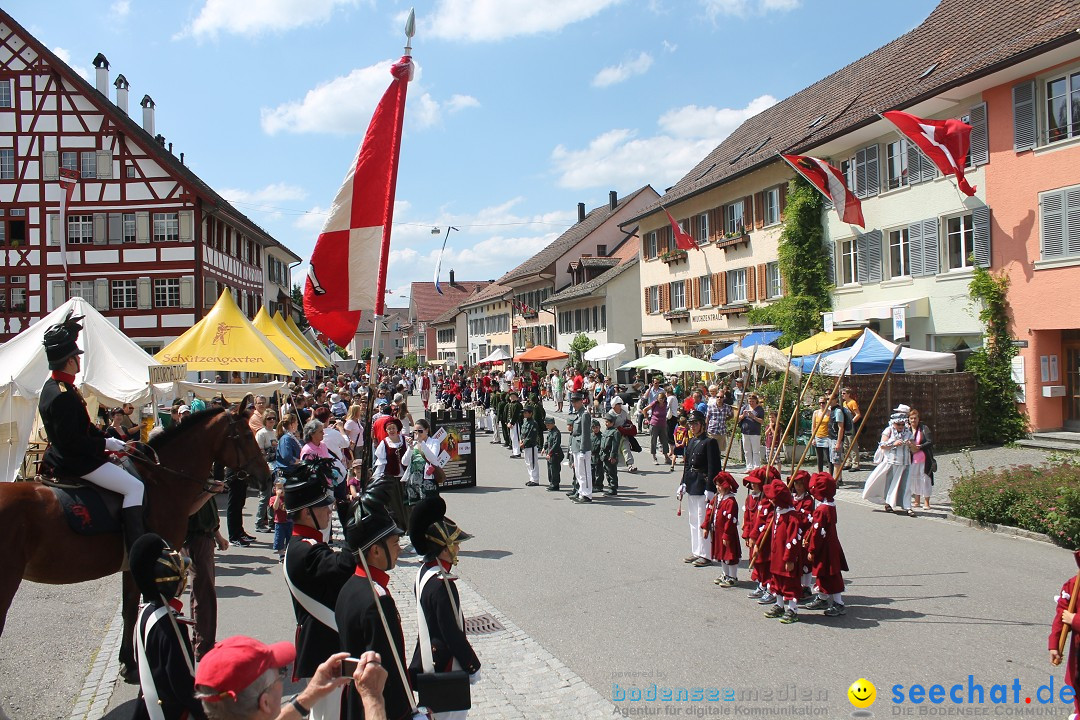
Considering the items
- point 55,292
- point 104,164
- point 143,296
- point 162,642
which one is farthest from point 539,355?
point 162,642

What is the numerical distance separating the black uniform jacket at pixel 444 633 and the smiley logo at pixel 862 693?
3.13 m

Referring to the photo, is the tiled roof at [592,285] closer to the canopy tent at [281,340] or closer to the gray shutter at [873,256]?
the gray shutter at [873,256]

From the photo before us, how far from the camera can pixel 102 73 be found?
133ft

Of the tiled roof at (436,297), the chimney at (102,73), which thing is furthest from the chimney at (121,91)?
the tiled roof at (436,297)

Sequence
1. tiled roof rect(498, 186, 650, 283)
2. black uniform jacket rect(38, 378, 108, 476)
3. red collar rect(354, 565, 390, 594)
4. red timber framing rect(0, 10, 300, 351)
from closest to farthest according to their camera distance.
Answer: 1. red collar rect(354, 565, 390, 594)
2. black uniform jacket rect(38, 378, 108, 476)
3. red timber framing rect(0, 10, 300, 351)
4. tiled roof rect(498, 186, 650, 283)

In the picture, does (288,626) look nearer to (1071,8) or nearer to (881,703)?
(881,703)

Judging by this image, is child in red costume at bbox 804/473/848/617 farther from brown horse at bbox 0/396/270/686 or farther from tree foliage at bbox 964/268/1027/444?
tree foliage at bbox 964/268/1027/444

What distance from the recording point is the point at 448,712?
375cm

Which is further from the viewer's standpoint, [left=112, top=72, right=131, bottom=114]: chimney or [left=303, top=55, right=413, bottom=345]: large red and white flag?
[left=112, top=72, right=131, bottom=114]: chimney

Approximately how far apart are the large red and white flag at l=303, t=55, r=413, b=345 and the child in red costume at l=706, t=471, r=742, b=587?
15.7 ft

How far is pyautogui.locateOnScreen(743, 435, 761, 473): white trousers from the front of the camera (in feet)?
59.1

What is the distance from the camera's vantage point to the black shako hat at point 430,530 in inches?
156

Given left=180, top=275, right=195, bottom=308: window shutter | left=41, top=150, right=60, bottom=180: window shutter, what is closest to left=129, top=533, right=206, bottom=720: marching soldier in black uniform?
left=180, top=275, right=195, bottom=308: window shutter

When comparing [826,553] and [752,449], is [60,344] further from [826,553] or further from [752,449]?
[752,449]
